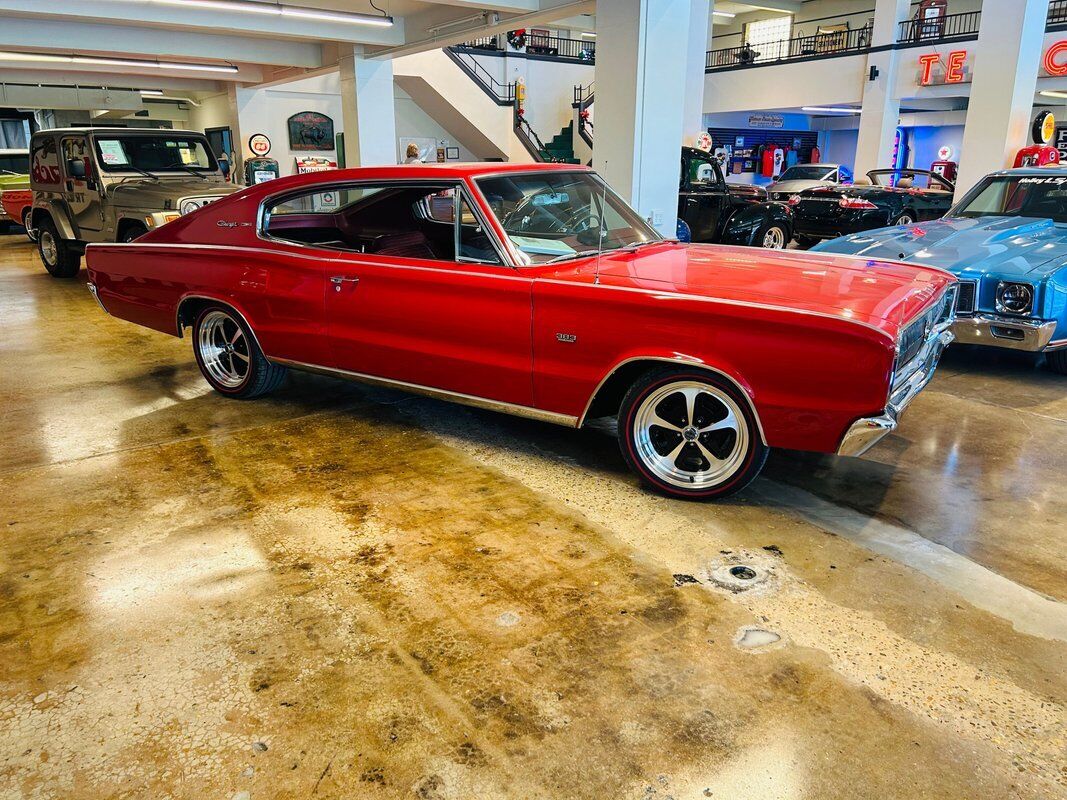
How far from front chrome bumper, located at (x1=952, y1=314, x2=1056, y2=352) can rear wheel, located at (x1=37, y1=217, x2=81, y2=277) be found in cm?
1031

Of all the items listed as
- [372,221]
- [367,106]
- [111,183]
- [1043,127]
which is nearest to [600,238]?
[372,221]

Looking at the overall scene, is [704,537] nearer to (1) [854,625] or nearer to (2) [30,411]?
(1) [854,625]

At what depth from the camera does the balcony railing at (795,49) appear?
2511 centimetres

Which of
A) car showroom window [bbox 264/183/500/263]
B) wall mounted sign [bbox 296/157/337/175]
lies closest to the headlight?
Result: car showroom window [bbox 264/183/500/263]

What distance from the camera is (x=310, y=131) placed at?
65.2ft

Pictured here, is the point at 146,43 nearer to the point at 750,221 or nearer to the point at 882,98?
the point at 750,221

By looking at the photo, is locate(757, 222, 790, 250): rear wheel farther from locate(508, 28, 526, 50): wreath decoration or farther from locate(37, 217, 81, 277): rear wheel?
locate(508, 28, 526, 50): wreath decoration

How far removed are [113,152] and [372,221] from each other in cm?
618

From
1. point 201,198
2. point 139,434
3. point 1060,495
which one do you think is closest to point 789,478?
point 1060,495

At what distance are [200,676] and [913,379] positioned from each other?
3198mm

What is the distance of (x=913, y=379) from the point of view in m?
3.65

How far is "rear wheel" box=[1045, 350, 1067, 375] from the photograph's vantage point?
585cm

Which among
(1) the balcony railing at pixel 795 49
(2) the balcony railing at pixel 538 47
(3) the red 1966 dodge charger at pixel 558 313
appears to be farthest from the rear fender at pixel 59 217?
(1) the balcony railing at pixel 795 49

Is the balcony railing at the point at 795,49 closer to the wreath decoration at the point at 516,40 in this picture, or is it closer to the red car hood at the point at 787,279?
the wreath decoration at the point at 516,40
